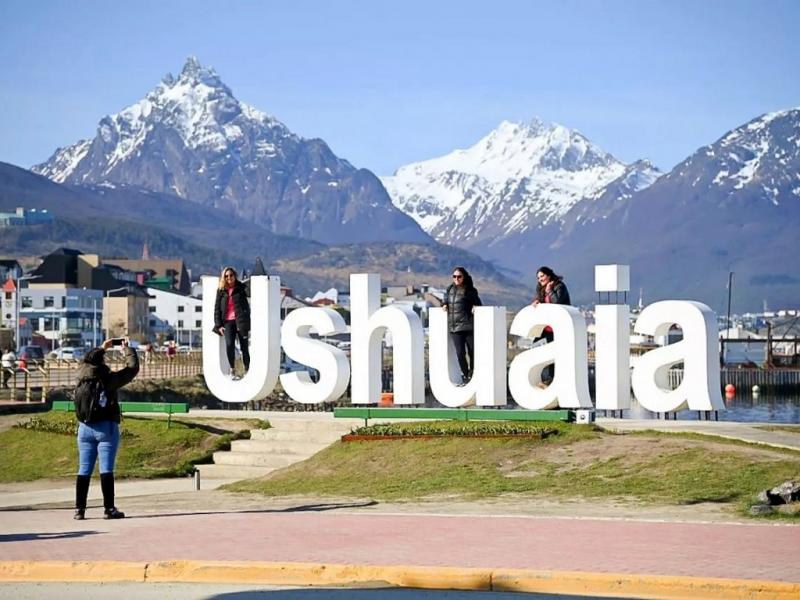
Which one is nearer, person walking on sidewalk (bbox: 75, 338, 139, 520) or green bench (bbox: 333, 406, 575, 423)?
person walking on sidewalk (bbox: 75, 338, 139, 520)

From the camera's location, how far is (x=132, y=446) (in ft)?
98.9

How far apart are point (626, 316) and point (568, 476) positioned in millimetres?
8431

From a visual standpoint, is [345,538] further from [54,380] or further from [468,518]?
[54,380]

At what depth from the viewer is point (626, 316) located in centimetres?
3064

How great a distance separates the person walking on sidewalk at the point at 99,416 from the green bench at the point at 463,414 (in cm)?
955

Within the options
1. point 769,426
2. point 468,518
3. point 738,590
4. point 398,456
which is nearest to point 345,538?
point 468,518

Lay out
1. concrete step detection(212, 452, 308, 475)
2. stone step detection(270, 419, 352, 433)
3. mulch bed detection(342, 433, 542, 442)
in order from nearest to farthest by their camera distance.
A: 1. mulch bed detection(342, 433, 542, 442)
2. concrete step detection(212, 452, 308, 475)
3. stone step detection(270, 419, 352, 433)

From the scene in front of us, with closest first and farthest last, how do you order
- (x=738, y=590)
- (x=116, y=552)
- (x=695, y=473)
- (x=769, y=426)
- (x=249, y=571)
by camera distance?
(x=738, y=590) < (x=249, y=571) < (x=116, y=552) < (x=695, y=473) < (x=769, y=426)

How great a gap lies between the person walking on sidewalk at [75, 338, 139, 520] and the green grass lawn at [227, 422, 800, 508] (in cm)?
397

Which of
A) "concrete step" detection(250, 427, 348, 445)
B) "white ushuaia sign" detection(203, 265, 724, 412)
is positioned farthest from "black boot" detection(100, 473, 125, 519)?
"white ushuaia sign" detection(203, 265, 724, 412)

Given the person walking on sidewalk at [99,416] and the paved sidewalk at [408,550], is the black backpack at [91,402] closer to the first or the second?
the person walking on sidewalk at [99,416]

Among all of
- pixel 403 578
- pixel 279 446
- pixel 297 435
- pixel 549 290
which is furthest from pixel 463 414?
pixel 403 578

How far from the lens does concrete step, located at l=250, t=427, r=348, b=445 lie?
29.4 metres

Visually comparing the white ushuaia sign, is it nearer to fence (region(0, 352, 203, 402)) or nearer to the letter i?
the letter i
